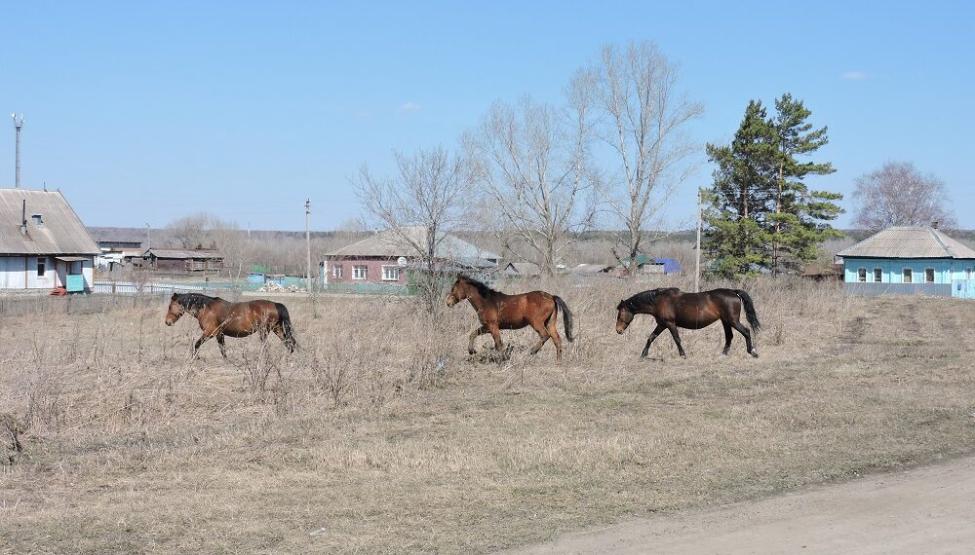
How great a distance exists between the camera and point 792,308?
93.2ft

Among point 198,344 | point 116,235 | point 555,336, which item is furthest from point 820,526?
point 116,235

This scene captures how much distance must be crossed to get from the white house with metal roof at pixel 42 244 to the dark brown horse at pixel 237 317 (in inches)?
1392

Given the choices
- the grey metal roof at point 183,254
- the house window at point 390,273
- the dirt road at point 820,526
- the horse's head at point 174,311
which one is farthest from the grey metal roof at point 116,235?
the dirt road at point 820,526

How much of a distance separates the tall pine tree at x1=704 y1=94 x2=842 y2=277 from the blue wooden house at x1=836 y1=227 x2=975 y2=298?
6.62 m

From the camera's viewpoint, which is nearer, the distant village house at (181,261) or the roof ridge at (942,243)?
the roof ridge at (942,243)

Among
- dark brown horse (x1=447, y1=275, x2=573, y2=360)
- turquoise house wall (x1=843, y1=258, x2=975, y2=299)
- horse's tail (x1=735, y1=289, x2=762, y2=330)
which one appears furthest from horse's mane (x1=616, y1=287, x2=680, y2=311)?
turquoise house wall (x1=843, y1=258, x2=975, y2=299)

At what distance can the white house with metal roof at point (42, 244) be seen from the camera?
49.3 meters

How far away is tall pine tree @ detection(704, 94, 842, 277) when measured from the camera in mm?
46062

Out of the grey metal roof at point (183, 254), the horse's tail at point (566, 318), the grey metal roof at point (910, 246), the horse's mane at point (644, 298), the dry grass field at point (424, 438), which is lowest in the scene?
the dry grass field at point (424, 438)

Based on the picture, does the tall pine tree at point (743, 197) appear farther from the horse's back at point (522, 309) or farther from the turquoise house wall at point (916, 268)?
the horse's back at point (522, 309)

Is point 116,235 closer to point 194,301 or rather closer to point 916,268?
point 916,268

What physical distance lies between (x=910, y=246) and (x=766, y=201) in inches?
451

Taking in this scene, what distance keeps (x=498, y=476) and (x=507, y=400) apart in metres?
4.28

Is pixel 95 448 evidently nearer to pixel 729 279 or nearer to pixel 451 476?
pixel 451 476
